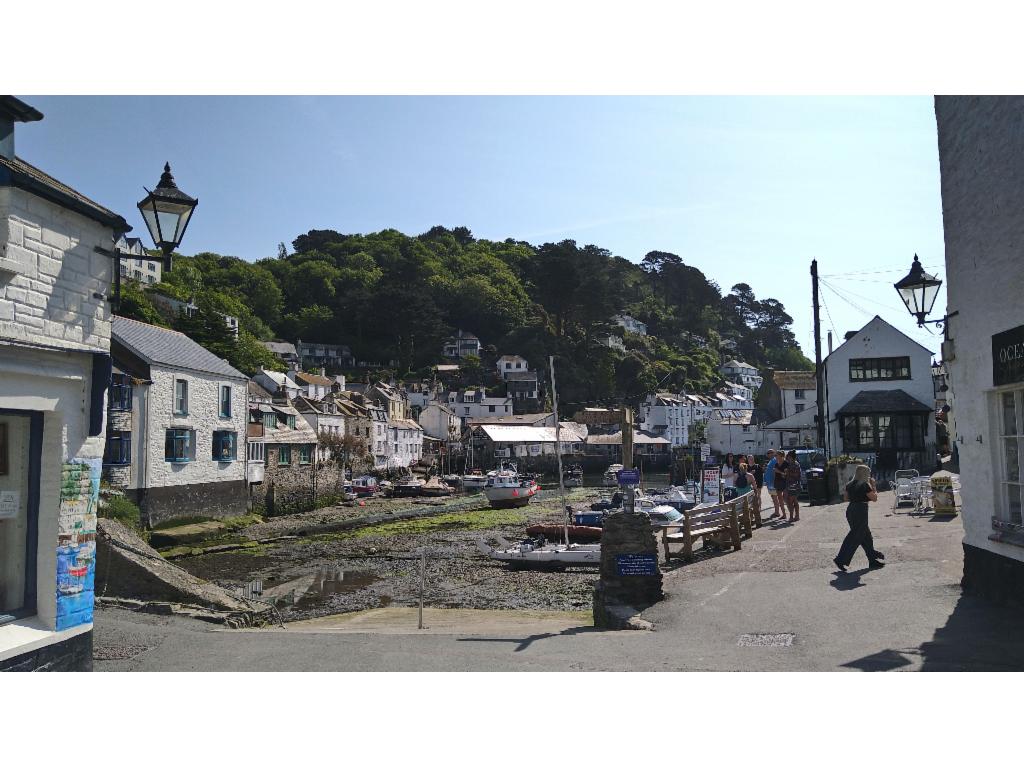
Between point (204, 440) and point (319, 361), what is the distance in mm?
77947

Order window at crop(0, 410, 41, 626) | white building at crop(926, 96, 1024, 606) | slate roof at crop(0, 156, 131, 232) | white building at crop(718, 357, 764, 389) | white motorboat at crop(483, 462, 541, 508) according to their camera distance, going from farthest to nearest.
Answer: white building at crop(718, 357, 764, 389), white motorboat at crop(483, 462, 541, 508), white building at crop(926, 96, 1024, 606), window at crop(0, 410, 41, 626), slate roof at crop(0, 156, 131, 232)

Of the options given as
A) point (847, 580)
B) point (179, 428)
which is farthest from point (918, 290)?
point (179, 428)

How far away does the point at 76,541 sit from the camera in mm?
6910

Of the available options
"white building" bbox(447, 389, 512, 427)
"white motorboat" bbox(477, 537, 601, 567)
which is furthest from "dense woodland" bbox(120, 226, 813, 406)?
"white motorboat" bbox(477, 537, 601, 567)

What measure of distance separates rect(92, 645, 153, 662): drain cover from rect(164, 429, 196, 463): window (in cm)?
2351

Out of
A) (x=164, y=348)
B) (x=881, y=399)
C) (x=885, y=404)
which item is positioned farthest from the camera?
(x=881, y=399)

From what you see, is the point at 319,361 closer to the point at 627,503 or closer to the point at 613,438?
the point at 613,438

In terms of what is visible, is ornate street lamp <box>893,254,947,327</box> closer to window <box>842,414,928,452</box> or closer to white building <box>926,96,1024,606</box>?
white building <box>926,96,1024,606</box>

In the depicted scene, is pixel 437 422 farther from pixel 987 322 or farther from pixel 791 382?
A: pixel 987 322

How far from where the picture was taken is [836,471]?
2309 cm

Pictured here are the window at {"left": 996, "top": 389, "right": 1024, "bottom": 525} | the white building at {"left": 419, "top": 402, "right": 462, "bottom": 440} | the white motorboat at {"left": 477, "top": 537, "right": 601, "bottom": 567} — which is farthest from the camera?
the white building at {"left": 419, "top": 402, "right": 462, "bottom": 440}

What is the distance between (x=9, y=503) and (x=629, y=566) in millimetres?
7895

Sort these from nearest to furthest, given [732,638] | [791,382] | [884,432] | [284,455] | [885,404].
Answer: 1. [732,638]
2. [885,404]
3. [884,432]
4. [284,455]
5. [791,382]

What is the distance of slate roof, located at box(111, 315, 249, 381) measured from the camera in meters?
29.3
